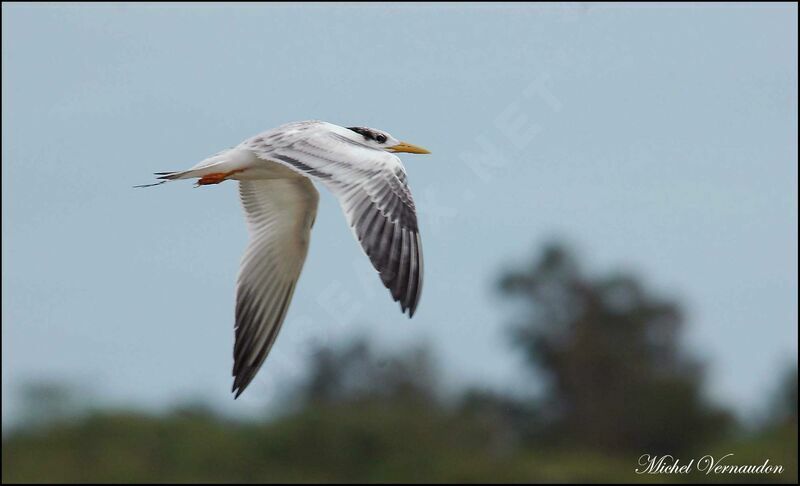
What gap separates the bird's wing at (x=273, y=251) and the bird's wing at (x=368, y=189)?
0.93 meters

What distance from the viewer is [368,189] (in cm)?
750

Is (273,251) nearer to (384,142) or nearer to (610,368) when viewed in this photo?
(384,142)

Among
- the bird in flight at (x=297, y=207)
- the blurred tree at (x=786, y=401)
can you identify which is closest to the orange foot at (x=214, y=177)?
the bird in flight at (x=297, y=207)

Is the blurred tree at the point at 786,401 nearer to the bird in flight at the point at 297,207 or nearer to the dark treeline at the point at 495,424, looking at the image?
the dark treeline at the point at 495,424

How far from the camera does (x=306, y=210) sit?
30.3ft

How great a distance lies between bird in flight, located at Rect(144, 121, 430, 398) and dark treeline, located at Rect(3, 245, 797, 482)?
30.7ft

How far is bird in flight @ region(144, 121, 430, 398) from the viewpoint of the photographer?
720cm

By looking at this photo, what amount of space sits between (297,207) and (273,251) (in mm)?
273

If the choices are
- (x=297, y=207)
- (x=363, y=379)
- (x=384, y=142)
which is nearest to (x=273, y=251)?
(x=297, y=207)

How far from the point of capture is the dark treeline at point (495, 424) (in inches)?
747

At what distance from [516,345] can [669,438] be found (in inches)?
122

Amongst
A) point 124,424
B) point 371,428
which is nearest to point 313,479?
point 371,428

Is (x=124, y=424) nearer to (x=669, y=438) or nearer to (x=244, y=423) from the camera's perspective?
(x=244, y=423)

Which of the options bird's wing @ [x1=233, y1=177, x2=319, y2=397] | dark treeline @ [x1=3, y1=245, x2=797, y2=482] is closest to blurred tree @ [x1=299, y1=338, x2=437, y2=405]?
dark treeline @ [x1=3, y1=245, x2=797, y2=482]
